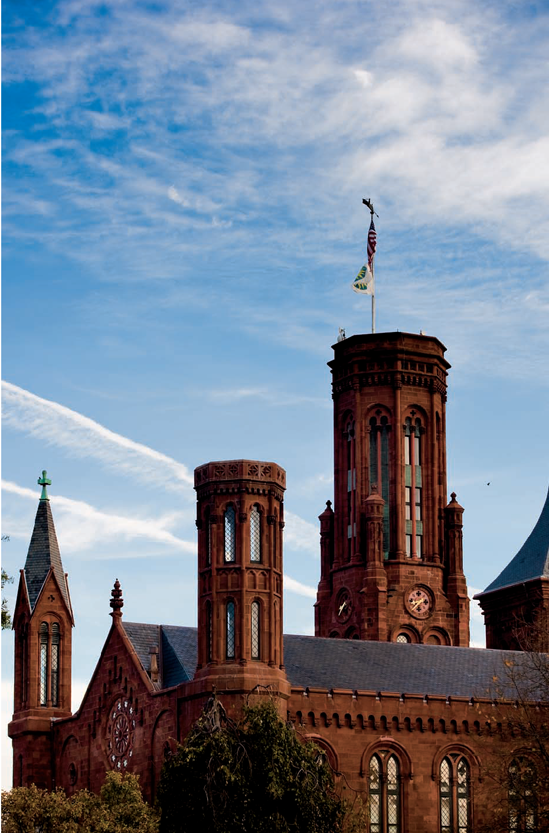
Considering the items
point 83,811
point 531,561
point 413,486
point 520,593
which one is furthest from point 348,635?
point 83,811

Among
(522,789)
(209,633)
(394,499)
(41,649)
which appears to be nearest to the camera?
(522,789)

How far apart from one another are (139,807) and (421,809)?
44.0 ft

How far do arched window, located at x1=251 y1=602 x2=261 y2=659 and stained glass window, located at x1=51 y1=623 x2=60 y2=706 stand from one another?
18496 mm

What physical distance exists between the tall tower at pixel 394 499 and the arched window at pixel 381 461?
6 cm

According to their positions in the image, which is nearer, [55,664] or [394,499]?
[55,664]

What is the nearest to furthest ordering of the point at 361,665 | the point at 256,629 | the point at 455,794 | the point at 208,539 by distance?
the point at 256,629 → the point at 208,539 → the point at 455,794 → the point at 361,665

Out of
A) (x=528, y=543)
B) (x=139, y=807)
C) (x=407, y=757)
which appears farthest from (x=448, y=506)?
(x=139, y=807)

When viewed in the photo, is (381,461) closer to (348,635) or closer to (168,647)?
(348,635)

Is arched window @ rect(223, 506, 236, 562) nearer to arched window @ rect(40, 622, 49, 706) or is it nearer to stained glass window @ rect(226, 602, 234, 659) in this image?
stained glass window @ rect(226, 602, 234, 659)

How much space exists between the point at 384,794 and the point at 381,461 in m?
29.8

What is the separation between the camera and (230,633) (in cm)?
7438

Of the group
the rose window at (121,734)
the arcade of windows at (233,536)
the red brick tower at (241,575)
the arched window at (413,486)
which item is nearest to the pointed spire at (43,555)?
the rose window at (121,734)

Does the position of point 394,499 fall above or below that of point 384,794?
above

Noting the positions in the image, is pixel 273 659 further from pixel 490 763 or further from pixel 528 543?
pixel 528 543
